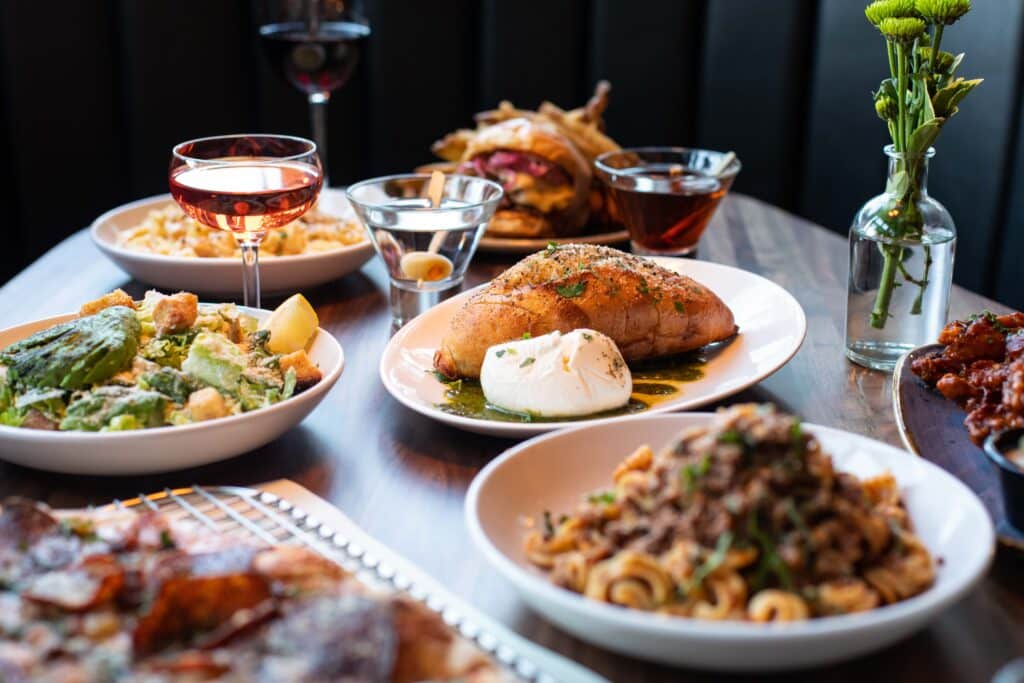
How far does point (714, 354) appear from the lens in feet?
5.23

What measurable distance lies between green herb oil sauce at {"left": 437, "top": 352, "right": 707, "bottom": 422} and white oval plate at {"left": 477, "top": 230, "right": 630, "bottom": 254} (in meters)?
0.63

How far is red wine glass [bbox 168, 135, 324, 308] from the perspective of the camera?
61.3 inches

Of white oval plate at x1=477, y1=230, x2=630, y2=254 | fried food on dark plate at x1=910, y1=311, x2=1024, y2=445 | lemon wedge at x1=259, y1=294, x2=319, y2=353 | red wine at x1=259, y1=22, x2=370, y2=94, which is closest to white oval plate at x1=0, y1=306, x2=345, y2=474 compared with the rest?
lemon wedge at x1=259, y1=294, x2=319, y2=353

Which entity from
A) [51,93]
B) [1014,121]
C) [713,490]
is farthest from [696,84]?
[713,490]

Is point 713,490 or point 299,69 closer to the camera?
point 713,490

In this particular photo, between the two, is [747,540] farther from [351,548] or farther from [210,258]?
[210,258]

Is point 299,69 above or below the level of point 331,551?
above

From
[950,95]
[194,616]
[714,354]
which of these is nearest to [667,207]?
[714,354]

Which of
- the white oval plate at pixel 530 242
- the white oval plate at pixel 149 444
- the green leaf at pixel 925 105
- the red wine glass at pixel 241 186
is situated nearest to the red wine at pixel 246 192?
the red wine glass at pixel 241 186

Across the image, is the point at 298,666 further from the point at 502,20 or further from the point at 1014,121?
the point at 502,20

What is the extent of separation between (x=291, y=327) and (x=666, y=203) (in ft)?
2.88

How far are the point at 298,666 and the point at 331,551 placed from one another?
0.25 meters

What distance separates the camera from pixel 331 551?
3.26 feet

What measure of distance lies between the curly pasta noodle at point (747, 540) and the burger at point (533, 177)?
1301 mm
